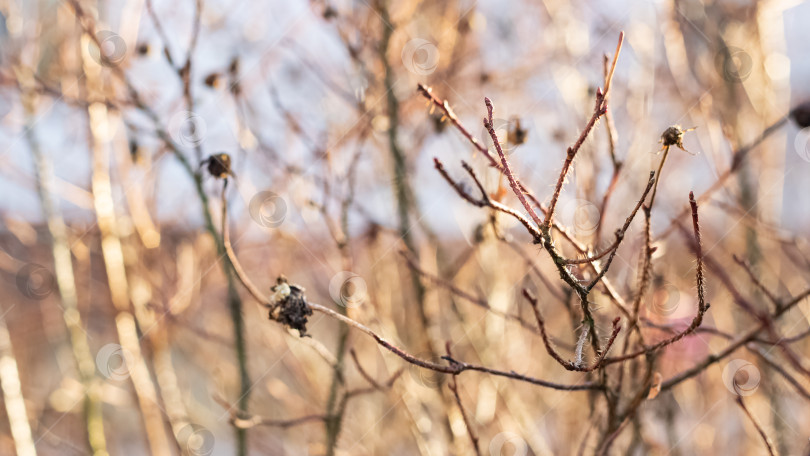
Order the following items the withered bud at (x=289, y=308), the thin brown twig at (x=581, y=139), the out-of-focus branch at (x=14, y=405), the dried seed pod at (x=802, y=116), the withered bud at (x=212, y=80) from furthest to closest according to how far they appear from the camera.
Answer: the out-of-focus branch at (x=14, y=405)
the withered bud at (x=212, y=80)
the dried seed pod at (x=802, y=116)
the withered bud at (x=289, y=308)
the thin brown twig at (x=581, y=139)

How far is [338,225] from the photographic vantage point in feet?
6.48

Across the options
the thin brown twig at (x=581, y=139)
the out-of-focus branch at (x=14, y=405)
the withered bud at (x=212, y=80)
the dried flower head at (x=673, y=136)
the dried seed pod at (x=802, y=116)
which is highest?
the withered bud at (x=212, y=80)

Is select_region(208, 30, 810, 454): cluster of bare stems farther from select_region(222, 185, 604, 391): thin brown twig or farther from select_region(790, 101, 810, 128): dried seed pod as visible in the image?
select_region(790, 101, 810, 128): dried seed pod

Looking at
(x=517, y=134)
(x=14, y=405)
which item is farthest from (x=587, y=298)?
(x=14, y=405)

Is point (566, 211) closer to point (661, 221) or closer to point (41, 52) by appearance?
point (661, 221)

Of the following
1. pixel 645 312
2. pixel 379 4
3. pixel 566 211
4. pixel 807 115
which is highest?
pixel 379 4

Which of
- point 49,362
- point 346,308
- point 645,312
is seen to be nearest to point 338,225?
point 346,308

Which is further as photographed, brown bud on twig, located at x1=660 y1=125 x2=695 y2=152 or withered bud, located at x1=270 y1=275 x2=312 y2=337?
withered bud, located at x1=270 y1=275 x2=312 y2=337

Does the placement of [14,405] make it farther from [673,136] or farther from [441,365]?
[673,136]

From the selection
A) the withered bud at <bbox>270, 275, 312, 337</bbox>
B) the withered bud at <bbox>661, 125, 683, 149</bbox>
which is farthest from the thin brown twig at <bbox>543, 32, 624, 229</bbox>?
the withered bud at <bbox>270, 275, 312, 337</bbox>

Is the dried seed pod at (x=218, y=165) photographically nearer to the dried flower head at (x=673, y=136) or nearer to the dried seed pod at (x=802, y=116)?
the dried flower head at (x=673, y=136)

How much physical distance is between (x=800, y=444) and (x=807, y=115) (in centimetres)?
181

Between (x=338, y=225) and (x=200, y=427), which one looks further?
(x=200, y=427)

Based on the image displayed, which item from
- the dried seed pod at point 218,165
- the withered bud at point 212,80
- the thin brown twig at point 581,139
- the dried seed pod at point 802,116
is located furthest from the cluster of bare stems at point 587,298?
the withered bud at point 212,80
